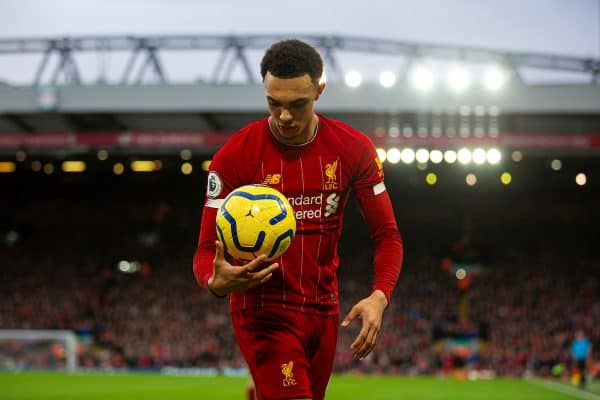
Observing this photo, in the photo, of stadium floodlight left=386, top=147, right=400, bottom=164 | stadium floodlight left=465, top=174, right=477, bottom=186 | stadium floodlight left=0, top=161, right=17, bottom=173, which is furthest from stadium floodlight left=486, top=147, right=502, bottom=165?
stadium floodlight left=0, top=161, right=17, bottom=173

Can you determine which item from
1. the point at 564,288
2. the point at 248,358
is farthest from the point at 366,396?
the point at 564,288

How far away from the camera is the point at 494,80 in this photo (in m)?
27.9

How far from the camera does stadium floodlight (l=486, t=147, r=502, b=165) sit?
1121 inches

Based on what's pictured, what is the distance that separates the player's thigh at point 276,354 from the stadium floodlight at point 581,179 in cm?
3131

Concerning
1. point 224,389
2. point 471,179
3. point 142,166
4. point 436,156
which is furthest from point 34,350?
point 471,179

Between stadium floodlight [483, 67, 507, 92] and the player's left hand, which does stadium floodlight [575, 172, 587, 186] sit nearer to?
stadium floodlight [483, 67, 507, 92]

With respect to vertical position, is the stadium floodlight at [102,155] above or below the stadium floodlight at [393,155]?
above

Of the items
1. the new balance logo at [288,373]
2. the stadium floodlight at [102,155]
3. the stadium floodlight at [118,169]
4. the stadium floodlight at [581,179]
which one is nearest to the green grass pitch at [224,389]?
the stadium floodlight at [102,155]

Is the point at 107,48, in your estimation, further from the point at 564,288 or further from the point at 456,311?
the point at 564,288

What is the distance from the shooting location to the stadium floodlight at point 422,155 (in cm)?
2831

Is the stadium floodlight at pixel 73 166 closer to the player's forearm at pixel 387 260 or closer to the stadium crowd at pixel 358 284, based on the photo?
the stadium crowd at pixel 358 284

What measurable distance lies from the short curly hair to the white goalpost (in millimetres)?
23873

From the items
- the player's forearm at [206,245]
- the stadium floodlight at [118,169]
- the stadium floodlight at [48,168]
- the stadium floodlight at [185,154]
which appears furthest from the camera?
the stadium floodlight at [48,168]

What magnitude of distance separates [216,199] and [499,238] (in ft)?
102
